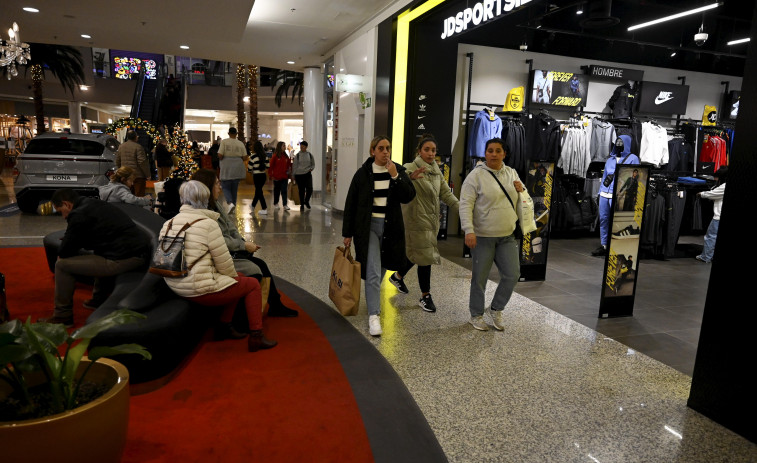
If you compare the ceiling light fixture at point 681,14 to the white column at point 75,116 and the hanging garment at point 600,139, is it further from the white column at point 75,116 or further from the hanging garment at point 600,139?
the white column at point 75,116

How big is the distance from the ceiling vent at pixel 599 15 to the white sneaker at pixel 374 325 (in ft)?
17.3

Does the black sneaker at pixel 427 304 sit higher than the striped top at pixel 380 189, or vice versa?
the striped top at pixel 380 189

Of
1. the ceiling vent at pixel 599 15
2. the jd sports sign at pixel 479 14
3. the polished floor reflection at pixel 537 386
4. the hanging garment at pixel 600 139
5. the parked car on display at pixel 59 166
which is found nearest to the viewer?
the polished floor reflection at pixel 537 386

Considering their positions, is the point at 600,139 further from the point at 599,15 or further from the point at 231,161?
the point at 231,161

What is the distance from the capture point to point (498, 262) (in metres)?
4.14

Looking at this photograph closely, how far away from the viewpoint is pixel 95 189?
8.95 metres

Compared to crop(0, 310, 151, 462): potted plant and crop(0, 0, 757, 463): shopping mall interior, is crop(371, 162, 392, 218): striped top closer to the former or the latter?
crop(0, 0, 757, 463): shopping mall interior

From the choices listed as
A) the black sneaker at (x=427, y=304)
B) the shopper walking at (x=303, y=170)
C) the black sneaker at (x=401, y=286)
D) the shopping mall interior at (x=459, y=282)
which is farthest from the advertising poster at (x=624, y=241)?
the shopper walking at (x=303, y=170)

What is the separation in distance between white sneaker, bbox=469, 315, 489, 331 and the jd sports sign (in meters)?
3.05

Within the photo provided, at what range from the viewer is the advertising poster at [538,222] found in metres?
5.77

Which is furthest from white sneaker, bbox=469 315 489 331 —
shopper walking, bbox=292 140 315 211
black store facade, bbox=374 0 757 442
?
shopper walking, bbox=292 140 315 211

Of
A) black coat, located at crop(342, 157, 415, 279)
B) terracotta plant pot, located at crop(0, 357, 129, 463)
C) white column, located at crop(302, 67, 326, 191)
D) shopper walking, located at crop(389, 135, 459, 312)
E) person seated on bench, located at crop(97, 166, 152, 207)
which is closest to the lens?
terracotta plant pot, located at crop(0, 357, 129, 463)

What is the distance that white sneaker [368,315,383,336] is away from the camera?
13.0ft

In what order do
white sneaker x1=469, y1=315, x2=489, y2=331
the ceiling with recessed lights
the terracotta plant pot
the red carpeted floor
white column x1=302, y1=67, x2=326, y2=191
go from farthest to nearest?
1. white column x1=302, y1=67, x2=326, y2=191
2. the ceiling with recessed lights
3. white sneaker x1=469, y1=315, x2=489, y2=331
4. the red carpeted floor
5. the terracotta plant pot
